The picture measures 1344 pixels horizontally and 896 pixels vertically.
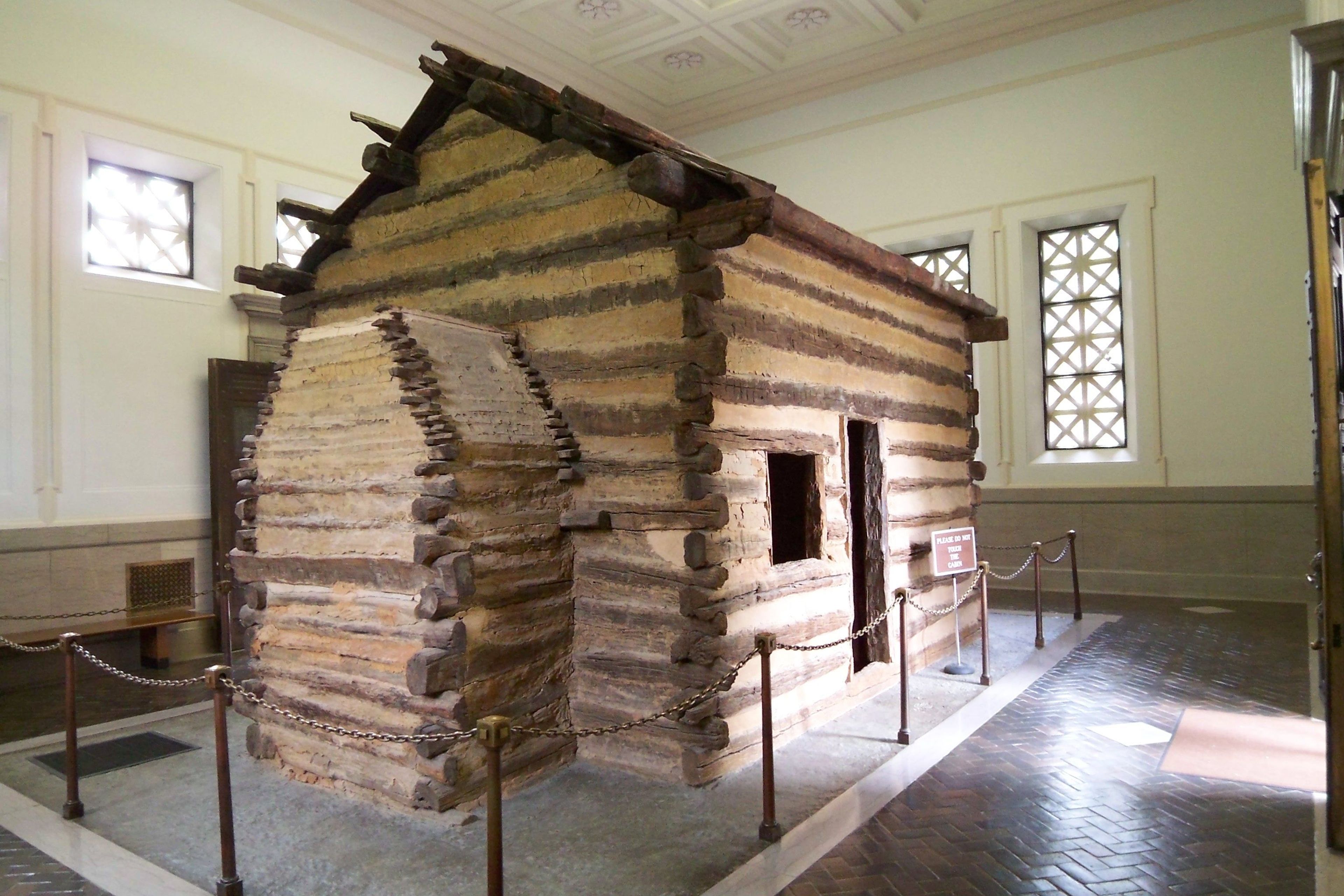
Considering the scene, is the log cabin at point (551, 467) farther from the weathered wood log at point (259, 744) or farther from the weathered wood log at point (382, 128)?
the weathered wood log at point (382, 128)

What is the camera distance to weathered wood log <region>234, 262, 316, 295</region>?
7.88 metres

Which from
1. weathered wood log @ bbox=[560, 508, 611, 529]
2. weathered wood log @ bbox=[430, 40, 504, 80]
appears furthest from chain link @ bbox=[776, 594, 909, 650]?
weathered wood log @ bbox=[430, 40, 504, 80]

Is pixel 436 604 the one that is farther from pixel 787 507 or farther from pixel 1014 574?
pixel 1014 574

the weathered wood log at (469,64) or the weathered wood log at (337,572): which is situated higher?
the weathered wood log at (469,64)

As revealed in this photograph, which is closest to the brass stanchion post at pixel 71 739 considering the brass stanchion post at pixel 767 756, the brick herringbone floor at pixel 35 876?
the brick herringbone floor at pixel 35 876

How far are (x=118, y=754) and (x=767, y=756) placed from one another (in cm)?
501

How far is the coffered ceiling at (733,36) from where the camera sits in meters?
13.8

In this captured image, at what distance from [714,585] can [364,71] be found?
34.3 feet

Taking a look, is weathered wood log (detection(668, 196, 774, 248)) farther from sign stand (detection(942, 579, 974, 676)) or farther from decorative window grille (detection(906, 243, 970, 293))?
decorative window grille (detection(906, 243, 970, 293))

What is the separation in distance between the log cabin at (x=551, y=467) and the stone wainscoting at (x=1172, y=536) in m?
8.09

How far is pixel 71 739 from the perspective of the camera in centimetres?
559

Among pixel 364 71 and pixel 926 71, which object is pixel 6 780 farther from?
pixel 926 71

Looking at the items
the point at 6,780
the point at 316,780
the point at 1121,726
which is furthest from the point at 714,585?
the point at 6,780

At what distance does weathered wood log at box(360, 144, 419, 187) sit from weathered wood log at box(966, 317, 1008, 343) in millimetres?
6258
